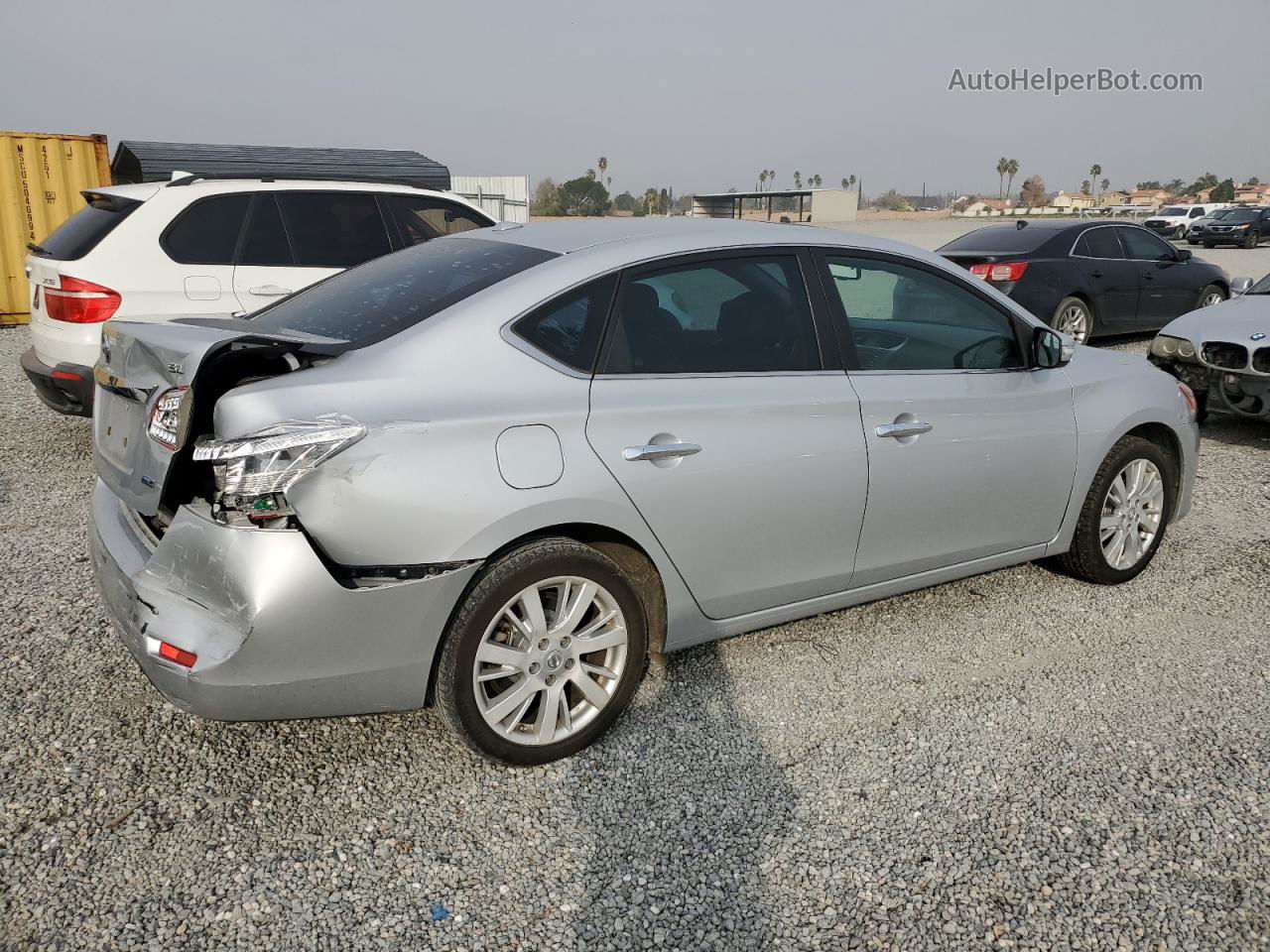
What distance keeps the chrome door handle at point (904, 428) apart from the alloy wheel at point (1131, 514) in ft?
4.12

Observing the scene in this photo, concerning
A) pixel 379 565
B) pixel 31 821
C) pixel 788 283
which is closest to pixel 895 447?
pixel 788 283

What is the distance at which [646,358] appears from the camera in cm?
326

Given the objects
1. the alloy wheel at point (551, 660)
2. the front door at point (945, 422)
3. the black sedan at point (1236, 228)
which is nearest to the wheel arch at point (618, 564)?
the alloy wheel at point (551, 660)

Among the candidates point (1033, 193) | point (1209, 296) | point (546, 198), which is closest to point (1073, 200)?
point (1033, 193)

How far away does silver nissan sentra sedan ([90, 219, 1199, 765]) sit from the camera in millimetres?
2707

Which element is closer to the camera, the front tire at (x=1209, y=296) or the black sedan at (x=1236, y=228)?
the front tire at (x=1209, y=296)

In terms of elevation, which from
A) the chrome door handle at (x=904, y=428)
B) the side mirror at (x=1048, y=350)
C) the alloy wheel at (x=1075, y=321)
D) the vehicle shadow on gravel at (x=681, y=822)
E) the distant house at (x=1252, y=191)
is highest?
the distant house at (x=1252, y=191)

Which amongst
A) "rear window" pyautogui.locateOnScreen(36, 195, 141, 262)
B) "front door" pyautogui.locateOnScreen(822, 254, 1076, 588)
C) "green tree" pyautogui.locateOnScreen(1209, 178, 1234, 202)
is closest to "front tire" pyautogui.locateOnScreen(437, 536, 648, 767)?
"front door" pyautogui.locateOnScreen(822, 254, 1076, 588)

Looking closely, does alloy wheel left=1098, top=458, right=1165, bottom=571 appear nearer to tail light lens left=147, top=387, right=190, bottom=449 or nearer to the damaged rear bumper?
the damaged rear bumper

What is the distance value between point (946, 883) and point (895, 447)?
5.08 feet

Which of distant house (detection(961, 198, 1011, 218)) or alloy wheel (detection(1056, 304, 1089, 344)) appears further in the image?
distant house (detection(961, 198, 1011, 218))

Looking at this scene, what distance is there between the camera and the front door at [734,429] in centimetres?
318

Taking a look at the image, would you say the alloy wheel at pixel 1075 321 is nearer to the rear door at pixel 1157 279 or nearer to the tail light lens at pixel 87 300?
the rear door at pixel 1157 279

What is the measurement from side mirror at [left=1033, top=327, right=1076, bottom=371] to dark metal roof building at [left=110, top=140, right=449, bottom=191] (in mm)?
10548
